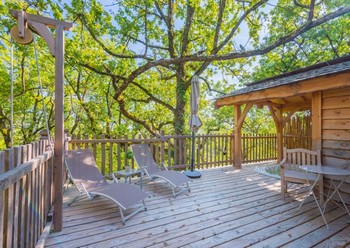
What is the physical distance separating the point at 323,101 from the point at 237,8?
651 centimetres

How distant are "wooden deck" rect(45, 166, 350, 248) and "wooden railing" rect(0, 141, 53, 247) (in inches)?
17.4

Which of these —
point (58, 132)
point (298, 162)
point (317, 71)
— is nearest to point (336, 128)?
point (298, 162)

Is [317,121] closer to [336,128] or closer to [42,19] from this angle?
[336,128]

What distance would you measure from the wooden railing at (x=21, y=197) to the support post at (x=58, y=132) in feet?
Result: 0.56

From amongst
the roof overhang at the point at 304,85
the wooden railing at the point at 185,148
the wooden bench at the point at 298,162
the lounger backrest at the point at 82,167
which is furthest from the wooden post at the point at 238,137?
the lounger backrest at the point at 82,167

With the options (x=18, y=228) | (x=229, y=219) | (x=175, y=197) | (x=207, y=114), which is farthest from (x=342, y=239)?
(x=207, y=114)

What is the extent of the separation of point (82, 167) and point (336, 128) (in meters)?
5.04

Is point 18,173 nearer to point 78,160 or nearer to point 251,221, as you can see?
point 78,160

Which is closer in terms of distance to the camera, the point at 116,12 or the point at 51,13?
the point at 51,13

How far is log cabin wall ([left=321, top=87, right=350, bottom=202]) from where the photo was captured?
142 inches

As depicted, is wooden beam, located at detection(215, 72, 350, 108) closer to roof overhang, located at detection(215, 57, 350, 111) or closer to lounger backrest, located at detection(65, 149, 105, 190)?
roof overhang, located at detection(215, 57, 350, 111)

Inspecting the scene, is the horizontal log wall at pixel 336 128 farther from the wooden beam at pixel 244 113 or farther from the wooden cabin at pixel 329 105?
the wooden beam at pixel 244 113

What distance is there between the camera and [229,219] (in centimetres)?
290

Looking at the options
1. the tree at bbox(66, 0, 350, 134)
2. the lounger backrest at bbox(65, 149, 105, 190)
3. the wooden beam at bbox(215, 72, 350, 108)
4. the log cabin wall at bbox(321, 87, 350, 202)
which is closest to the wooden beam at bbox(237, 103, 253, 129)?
the wooden beam at bbox(215, 72, 350, 108)
